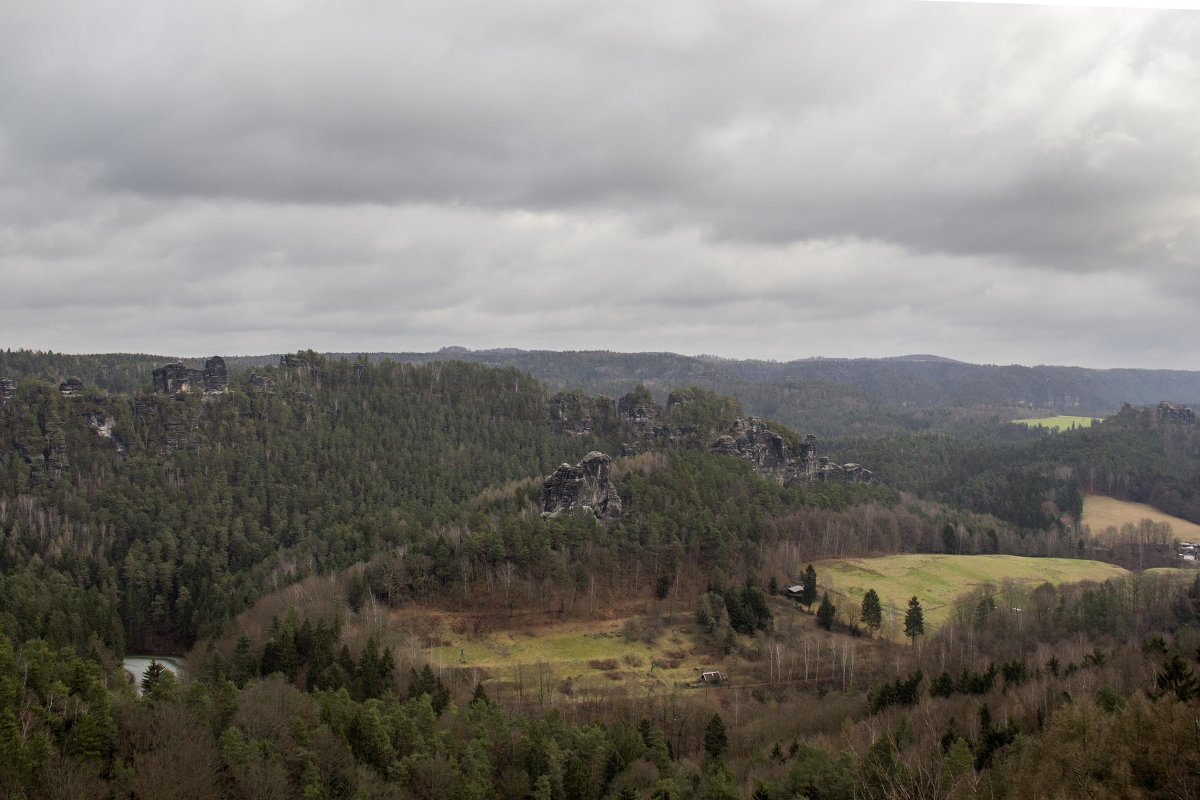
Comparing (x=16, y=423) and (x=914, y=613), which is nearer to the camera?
(x=914, y=613)

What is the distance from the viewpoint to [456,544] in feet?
303

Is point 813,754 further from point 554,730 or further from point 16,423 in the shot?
point 16,423

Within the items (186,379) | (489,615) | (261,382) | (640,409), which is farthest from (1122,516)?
(186,379)

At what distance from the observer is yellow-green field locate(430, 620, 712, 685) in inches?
2901

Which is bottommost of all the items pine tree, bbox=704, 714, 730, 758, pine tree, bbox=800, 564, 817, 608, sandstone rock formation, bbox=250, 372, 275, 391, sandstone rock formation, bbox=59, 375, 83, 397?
pine tree, bbox=704, 714, 730, 758

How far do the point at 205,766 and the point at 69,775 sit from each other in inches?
239

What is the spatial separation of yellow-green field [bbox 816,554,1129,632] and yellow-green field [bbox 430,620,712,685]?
2975 cm

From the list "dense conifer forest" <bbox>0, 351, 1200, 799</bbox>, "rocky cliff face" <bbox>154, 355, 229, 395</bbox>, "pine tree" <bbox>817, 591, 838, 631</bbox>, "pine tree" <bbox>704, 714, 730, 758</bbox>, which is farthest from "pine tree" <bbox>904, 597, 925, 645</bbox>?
"rocky cliff face" <bbox>154, 355, 229, 395</bbox>

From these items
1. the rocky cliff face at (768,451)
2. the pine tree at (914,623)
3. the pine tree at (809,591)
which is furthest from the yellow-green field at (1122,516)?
the pine tree at (809,591)

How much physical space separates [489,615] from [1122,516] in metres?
162

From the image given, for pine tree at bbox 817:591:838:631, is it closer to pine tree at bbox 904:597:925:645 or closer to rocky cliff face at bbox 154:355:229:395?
pine tree at bbox 904:597:925:645

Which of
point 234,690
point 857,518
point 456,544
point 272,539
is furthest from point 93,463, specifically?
point 857,518

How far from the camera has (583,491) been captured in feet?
355

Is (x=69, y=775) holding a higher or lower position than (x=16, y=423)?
lower
